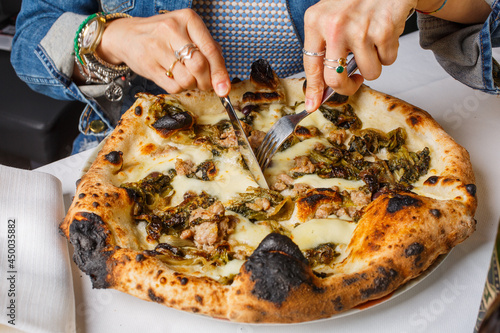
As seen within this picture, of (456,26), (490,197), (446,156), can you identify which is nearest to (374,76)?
(446,156)

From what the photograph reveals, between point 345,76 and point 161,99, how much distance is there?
4.03 feet

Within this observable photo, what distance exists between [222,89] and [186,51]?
0.90 ft

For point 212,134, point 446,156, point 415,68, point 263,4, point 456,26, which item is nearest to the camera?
point 446,156

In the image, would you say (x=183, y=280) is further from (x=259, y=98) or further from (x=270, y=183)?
(x=259, y=98)

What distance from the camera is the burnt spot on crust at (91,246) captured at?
6.59 ft

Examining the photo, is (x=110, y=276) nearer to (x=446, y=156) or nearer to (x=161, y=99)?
(x=161, y=99)

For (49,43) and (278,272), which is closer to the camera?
(278,272)

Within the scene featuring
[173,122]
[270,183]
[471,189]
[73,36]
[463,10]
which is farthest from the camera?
[73,36]

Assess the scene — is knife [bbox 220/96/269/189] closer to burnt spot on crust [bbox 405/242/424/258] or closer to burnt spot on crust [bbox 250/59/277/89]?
burnt spot on crust [bbox 250/59/277/89]

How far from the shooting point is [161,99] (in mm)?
2943

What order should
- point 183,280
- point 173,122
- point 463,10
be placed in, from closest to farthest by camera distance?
point 183,280 < point 173,122 < point 463,10

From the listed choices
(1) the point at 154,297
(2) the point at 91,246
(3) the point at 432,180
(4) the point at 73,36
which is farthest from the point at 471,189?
(4) the point at 73,36

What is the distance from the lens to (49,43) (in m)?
3.15

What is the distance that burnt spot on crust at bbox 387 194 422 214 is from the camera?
211cm
